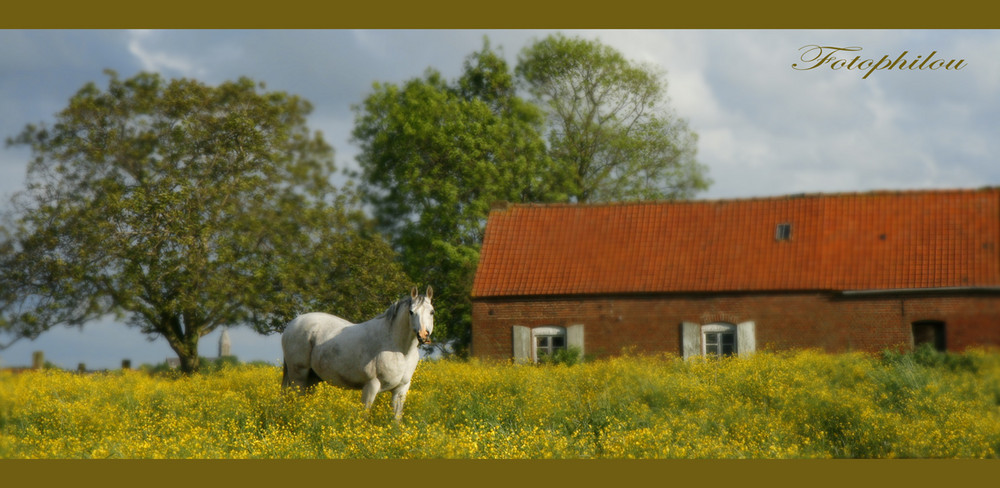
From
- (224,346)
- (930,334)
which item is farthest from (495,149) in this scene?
(930,334)

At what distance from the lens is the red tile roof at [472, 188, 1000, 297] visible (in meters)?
10.4

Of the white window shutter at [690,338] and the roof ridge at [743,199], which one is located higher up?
the roof ridge at [743,199]

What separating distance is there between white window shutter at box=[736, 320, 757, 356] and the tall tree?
258cm

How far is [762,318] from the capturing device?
1577 cm

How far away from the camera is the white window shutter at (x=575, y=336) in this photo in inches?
856

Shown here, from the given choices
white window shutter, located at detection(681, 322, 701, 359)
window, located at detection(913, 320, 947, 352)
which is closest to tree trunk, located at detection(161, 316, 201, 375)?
white window shutter, located at detection(681, 322, 701, 359)

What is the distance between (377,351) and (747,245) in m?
6.94

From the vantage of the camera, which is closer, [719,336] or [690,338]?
[719,336]

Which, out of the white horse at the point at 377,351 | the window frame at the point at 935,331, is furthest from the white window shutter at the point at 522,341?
the window frame at the point at 935,331

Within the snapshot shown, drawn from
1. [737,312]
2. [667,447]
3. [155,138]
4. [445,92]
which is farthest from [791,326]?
[155,138]

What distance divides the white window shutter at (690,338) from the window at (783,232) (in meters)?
5.44

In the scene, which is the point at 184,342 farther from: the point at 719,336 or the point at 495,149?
the point at 719,336

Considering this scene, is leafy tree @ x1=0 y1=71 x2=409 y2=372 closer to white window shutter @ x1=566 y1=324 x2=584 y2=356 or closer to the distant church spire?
the distant church spire

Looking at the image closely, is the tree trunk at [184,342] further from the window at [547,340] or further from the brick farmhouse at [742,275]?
the window at [547,340]
